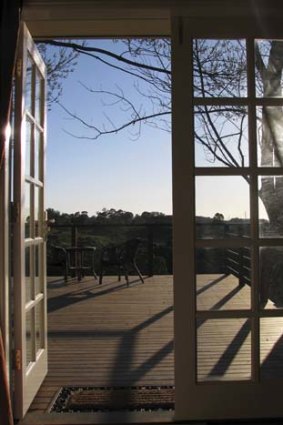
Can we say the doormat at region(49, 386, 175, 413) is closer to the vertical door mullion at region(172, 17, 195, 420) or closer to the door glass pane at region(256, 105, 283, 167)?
the vertical door mullion at region(172, 17, 195, 420)

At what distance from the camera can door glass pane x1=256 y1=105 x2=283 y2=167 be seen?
2.59 m

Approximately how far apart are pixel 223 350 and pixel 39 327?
117 centimetres

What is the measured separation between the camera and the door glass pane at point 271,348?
2.53 m

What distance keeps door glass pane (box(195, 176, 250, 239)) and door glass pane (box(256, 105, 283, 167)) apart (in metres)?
0.18

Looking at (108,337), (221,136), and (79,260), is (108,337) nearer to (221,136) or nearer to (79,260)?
(221,136)

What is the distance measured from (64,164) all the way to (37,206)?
559 centimetres

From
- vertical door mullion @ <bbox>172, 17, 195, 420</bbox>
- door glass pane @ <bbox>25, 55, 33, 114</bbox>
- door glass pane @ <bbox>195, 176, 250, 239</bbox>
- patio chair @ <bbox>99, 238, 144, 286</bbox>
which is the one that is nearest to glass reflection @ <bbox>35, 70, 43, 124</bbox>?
door glass pane @ <bbox>25, 55, 33, 114</bbox>

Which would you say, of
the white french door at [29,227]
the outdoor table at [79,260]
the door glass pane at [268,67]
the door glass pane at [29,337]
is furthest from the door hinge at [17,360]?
the outdoor table at [79,260]

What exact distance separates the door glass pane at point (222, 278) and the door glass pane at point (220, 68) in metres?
0.84

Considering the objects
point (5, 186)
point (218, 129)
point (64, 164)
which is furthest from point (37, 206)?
point (64, 164)

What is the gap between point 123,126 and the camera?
5832mm

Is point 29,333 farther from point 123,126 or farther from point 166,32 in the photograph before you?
point 123,126

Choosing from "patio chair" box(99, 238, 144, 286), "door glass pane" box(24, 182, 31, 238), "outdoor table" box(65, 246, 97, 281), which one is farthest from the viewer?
"outdoor table" box(65, 246, 97, 281)

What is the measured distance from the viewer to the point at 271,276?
2590 mm
